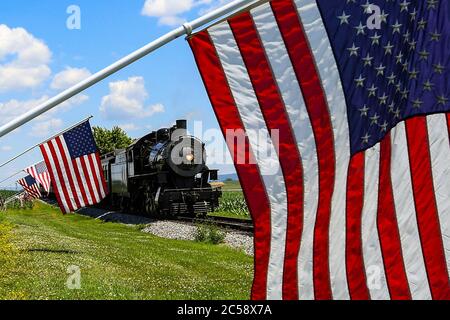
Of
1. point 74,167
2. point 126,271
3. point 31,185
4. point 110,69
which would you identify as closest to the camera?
point 110,69

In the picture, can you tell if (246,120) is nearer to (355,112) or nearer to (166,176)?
(355,112)

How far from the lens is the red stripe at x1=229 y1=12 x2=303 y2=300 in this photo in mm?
3648

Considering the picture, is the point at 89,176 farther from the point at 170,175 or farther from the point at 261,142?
the point at 261,142

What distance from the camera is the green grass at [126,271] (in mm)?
7770

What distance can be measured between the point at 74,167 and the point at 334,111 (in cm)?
1278

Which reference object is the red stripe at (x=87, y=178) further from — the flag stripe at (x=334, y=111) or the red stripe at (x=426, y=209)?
the red stripe at (x=426, y=209)

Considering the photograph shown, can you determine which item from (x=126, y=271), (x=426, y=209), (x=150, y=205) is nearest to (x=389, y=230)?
(x=426, y=209)

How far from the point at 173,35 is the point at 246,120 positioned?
2.30 ft

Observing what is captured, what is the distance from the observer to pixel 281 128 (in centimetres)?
370

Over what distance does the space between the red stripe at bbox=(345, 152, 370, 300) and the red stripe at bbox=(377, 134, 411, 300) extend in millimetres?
130

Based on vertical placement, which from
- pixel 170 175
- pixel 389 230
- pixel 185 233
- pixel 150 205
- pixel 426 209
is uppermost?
pixel 426 209

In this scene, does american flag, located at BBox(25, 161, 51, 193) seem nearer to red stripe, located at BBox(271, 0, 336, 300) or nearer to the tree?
red stripe, located at BBox(271, 0, 336, 300)

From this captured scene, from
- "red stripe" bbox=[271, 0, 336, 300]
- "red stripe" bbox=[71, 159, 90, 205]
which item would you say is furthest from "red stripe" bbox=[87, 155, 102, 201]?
"red stripe" bbox=[271, 0, 336, 300]

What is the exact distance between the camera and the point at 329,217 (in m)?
3.67
